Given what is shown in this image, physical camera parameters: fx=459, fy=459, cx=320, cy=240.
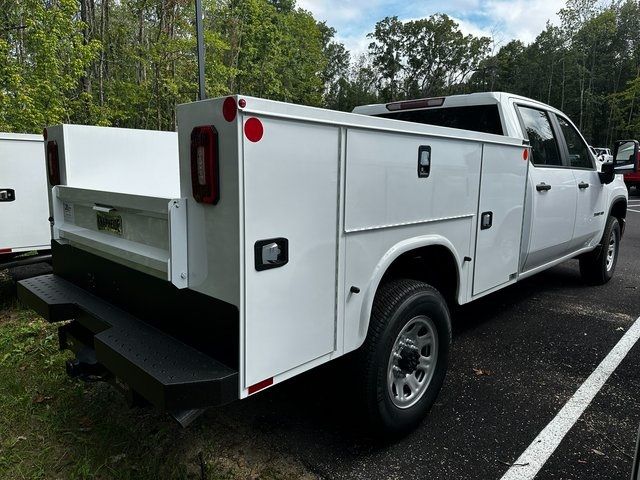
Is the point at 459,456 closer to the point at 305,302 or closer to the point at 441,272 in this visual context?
the point at 441,272

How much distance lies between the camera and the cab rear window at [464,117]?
4047 mm

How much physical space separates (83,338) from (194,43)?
13.8 metres

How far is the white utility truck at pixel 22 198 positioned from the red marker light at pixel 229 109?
381cm

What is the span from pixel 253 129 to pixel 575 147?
4.48m

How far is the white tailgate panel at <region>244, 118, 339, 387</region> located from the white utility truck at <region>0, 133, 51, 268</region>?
12.7 feet

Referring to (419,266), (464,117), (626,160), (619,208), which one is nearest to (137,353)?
(419,266)

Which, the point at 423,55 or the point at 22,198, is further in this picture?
the point at 423,55

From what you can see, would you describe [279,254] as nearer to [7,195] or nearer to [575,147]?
[7,195]

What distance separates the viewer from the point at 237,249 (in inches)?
67.8

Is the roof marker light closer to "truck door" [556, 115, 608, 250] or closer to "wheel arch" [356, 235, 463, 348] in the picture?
"truck door" [556, 115, 608, 250]

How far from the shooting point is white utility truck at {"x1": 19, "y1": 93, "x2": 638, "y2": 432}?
1.77 meters

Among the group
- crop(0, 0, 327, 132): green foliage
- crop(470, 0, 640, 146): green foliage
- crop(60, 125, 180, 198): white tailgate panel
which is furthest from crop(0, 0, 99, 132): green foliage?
crop(470, 0, 640, 146): green foliage

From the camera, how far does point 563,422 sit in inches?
114

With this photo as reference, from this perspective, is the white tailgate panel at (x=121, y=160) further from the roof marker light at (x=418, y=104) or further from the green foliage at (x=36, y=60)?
the green foliage at (x=36, y=60)
